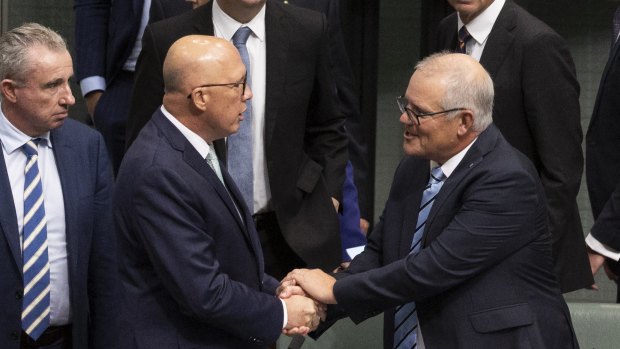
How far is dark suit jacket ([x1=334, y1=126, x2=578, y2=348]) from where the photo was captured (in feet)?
11.8

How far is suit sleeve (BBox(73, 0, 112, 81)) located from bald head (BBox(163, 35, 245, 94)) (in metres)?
1.46

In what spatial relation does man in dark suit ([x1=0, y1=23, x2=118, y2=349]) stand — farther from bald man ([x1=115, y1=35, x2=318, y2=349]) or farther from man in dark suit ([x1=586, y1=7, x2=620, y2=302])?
man in dark suit ([x1=586, y1=7, x2=620, y2=302])

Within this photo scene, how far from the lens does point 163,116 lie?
3.58 meters

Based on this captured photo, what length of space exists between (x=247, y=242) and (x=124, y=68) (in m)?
1.53

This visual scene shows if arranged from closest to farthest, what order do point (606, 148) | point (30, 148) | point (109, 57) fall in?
point (30, 148)
point (606, 148)
point (109, 57)

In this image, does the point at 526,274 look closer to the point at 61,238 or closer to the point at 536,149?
the point at 536,149

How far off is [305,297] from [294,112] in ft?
2.30

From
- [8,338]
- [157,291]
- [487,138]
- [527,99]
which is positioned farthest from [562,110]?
[8,338]

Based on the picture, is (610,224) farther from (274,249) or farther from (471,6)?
(274,249)

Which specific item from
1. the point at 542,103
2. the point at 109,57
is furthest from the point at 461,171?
the point at 109,57

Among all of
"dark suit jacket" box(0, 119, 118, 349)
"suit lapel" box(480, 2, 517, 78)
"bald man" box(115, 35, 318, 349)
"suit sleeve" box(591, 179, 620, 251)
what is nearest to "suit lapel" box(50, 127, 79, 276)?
"dark suit jacket" box(0, 119, 118, 349)

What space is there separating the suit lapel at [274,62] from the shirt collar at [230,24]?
0.06ft

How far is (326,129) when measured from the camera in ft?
14.6

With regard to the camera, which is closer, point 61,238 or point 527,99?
point 61,238
